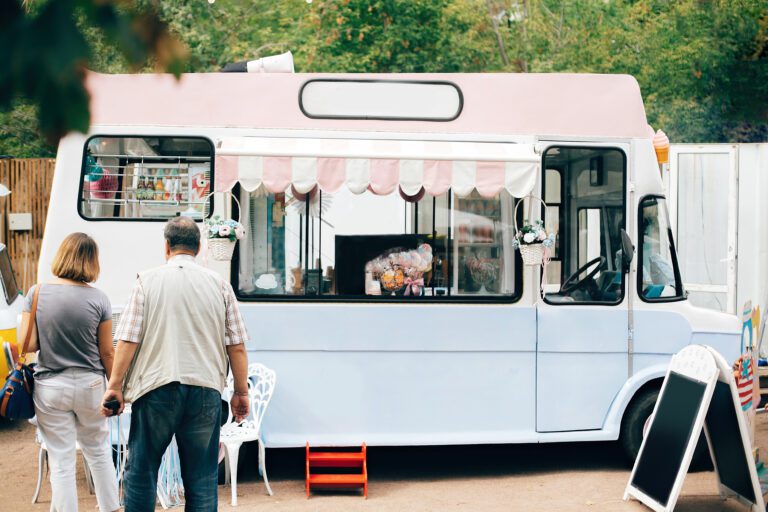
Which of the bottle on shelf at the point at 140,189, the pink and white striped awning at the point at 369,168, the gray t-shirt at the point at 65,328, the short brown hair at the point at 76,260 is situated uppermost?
the pink and white striped awning at the point at 369,168

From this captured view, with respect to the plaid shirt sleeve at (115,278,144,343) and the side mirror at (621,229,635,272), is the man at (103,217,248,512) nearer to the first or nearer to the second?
the plaid shirt sleeve at (115,278,144,343)

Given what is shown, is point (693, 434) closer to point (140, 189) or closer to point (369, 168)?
point (369, 168)

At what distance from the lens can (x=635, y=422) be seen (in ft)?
24.2

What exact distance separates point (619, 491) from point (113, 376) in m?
3.78

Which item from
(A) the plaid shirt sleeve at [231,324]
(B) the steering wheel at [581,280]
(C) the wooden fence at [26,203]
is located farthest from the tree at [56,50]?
(C) the wooden fence at [26,203]

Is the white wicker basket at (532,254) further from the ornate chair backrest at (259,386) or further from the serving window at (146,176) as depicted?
the serving window at (146,176)

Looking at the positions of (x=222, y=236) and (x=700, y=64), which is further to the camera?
(x=700, y=64)

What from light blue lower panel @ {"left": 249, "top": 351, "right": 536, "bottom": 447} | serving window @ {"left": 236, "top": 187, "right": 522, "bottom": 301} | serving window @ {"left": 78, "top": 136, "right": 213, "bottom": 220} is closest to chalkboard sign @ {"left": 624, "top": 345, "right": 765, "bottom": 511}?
light blue lower panel @ {"left": 249, "top": 351, "right": 536, "bottom": 447}

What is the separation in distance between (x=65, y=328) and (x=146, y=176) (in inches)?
80.0

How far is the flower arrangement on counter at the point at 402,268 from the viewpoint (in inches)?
287

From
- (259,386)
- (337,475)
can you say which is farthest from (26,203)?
(337,475)

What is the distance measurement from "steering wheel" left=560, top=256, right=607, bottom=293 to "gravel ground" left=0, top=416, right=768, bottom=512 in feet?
4.52

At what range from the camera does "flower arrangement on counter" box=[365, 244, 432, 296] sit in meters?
7.29

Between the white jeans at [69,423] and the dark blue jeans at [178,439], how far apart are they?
Result: 67 centimetres
